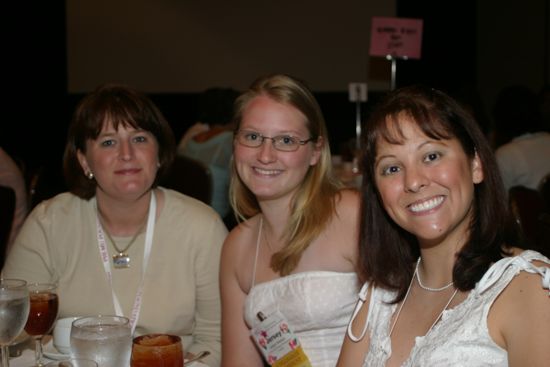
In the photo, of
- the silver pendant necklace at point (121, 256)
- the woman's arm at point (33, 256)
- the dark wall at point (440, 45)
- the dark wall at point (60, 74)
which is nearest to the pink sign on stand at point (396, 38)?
the dark wall at point (60, 74)

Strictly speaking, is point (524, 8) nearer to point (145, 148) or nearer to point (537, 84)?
point (537, 84)

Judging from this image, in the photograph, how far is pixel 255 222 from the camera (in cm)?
251

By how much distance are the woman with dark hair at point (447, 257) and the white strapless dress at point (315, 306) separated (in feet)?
1.46

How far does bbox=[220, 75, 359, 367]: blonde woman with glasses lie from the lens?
2.30 meters

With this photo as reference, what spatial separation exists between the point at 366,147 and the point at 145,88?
799cm

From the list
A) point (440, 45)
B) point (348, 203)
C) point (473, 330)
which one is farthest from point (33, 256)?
point (440, 45)

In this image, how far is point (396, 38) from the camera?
562 centimetres

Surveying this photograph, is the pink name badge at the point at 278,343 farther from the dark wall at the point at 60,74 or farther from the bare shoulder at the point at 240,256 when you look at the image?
the dark wall at the point at 60,74

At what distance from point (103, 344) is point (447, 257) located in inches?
32.9

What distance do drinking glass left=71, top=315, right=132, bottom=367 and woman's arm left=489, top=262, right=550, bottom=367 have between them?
2.48 feet

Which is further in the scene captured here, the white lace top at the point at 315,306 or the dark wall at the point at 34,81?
the dark wall at the point at 34,81

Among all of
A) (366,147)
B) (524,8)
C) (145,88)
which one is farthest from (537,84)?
(366,147)

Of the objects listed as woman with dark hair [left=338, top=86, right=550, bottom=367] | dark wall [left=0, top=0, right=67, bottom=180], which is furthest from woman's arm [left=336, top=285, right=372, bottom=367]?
dark wall [left=0, top=0, right=67, bottom=180]

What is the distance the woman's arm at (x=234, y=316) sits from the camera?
238cm
